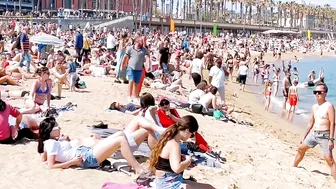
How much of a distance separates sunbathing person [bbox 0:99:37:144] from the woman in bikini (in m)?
1.40

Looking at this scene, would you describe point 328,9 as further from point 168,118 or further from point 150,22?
point 168,118

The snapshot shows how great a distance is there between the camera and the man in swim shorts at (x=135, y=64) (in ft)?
37.0

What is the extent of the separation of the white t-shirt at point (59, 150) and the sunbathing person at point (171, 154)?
4.87 feet

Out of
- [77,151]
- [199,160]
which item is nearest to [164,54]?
[199,160]

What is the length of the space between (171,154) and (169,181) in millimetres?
378

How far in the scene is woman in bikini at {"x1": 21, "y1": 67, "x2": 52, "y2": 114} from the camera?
9.38 m

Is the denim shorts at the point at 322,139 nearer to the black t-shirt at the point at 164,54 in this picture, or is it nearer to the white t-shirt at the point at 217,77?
the white t-shirt at the point at 217,77

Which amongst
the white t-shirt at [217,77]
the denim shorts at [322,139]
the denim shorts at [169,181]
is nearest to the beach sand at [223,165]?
the denim shorts at [322,139]

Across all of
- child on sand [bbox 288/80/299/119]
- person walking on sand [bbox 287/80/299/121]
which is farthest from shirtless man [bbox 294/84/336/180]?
child on sand [bbox 288/80/299/119]

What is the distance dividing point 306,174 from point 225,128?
2.96 m

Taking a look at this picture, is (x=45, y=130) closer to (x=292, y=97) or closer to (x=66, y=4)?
(x=292, y=97)

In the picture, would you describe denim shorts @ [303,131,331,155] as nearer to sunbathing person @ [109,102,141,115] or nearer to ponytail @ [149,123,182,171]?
ponytail @ [149,123,182,171]

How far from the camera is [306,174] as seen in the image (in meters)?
8.14

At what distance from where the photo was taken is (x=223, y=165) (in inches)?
312
